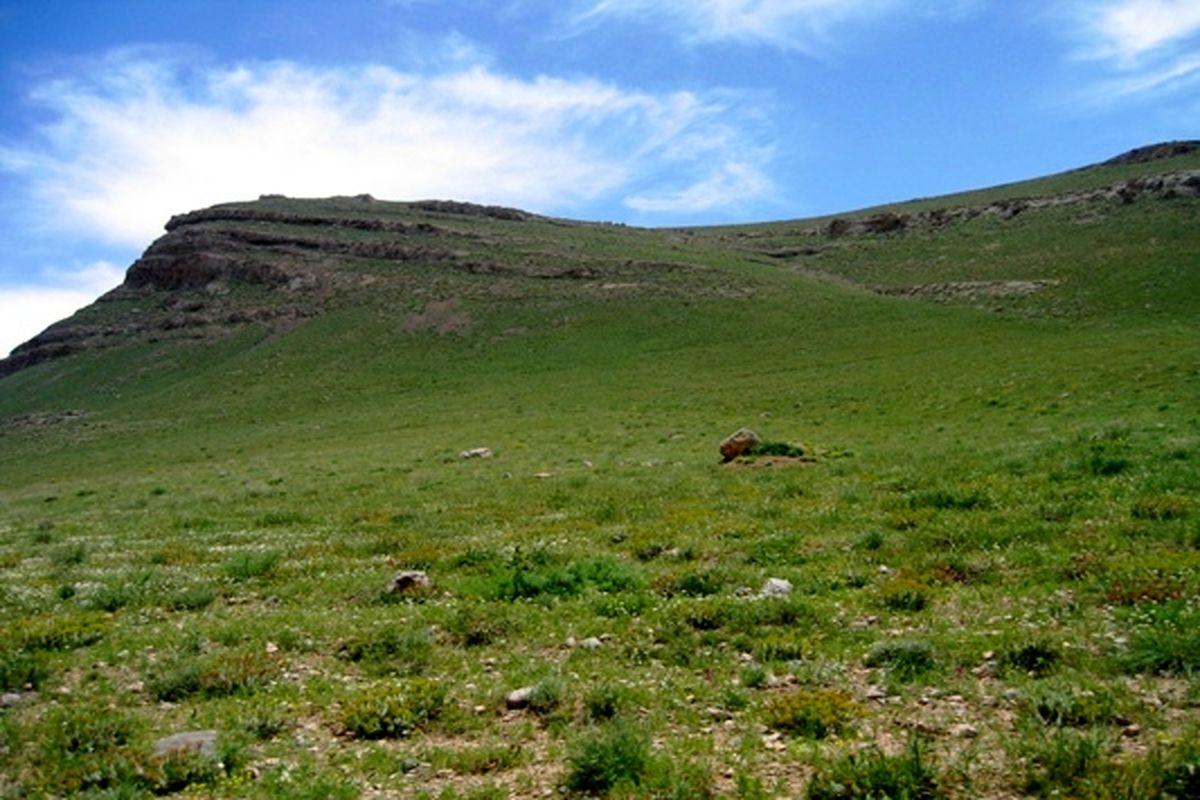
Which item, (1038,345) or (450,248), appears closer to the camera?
(1038,345)

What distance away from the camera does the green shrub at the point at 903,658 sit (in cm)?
803

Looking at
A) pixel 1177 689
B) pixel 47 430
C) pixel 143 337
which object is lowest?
pixel 1177 689

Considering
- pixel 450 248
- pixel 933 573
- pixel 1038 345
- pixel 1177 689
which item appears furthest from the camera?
pixel 450 248

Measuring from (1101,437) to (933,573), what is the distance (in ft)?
37.5

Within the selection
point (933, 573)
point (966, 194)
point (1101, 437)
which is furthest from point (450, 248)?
point (933, 573)

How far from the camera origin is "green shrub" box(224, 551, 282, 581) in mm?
14609

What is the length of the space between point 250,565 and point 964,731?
11978mm

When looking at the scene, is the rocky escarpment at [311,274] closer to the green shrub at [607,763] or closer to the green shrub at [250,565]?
the green shrub at [250,565]

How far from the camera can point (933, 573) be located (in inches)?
434

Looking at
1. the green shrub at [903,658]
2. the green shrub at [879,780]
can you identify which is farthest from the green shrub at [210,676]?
the green shrub at [903,658]

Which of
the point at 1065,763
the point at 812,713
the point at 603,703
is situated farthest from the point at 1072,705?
the point at 603,703

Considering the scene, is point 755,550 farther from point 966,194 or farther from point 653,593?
point 966,194

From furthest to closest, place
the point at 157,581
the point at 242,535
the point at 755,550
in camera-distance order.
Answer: the point at 242,535 → the point at 157,581 → the point at 755,550

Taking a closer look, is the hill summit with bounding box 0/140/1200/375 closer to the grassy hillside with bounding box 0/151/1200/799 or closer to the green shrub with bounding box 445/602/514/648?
the grassy hillside with bounding box 0/151/1200/799
